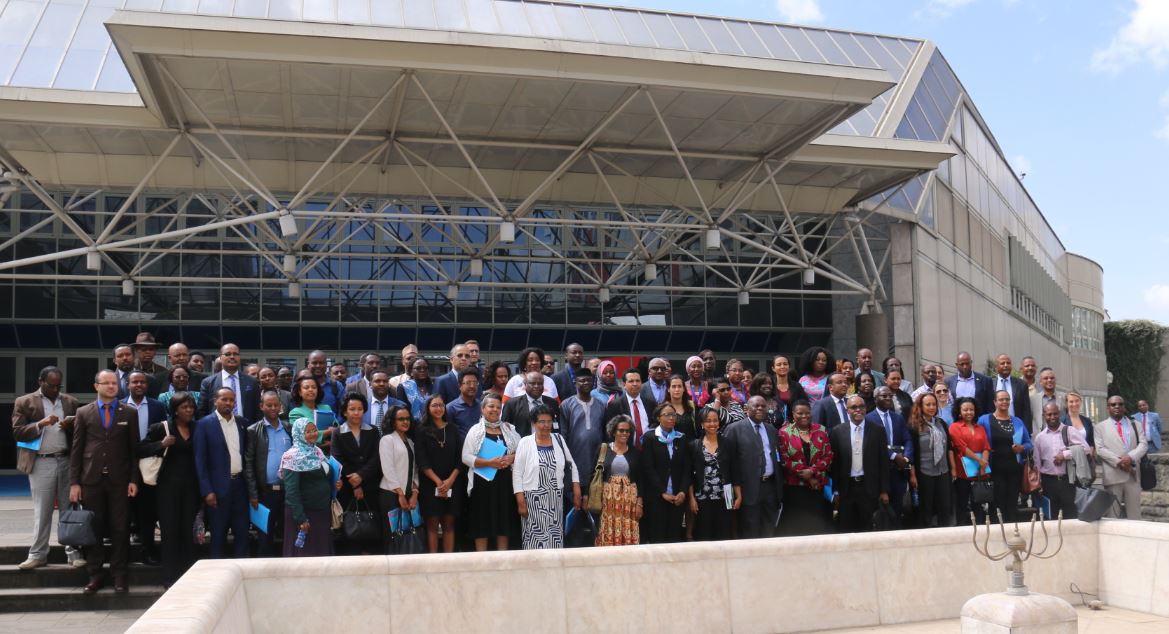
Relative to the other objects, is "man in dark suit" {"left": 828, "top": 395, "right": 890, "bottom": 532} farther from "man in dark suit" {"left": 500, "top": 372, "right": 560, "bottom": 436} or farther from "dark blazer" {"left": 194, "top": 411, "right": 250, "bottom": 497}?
"dark blazer" {"left": 194, "top": 411, "right": 250, "bottom": 497}

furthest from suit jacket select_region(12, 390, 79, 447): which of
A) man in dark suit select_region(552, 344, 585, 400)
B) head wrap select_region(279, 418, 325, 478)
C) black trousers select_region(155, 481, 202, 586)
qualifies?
man in dark suit select_region(552, 344, 585, 400)

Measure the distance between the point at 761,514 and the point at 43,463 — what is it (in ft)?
22.1

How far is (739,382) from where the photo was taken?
37.7ft

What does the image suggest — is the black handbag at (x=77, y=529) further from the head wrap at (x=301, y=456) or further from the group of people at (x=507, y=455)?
the head wrap at (x=301, y=456)

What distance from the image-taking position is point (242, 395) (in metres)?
10.0

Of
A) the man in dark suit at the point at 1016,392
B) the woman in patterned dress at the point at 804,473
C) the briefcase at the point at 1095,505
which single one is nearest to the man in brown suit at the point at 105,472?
the woman in patterned dress at the point at 804,473

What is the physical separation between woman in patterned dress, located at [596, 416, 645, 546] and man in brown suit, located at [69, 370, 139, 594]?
4.10 m

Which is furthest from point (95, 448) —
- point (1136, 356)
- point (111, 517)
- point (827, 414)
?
point (1136, 356)

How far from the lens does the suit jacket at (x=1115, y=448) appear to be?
11.8 m

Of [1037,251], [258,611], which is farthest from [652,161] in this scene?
[1037,251]

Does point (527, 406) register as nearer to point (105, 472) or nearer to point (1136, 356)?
point (105, 472)

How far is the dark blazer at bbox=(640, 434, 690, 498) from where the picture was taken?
976cm

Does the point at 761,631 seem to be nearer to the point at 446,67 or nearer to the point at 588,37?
the point at 446,67

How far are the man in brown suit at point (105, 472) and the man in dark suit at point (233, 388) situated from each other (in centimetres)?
98
